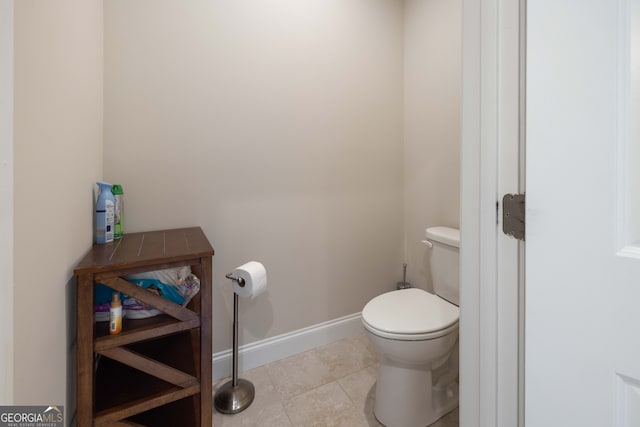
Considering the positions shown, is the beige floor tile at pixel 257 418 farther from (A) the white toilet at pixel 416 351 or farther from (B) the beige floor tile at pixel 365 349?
(B) the beige floor tile at pixel 365 349

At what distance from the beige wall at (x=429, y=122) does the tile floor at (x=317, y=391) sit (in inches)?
29.0

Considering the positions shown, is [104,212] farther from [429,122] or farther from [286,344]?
[429,122]

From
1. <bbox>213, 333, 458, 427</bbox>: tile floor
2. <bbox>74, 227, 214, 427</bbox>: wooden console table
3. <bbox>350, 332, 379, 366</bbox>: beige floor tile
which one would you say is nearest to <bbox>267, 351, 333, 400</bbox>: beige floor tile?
<bbox>213, 333, 458, 427</bbox>: tile floor

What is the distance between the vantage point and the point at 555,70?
0.48 meters

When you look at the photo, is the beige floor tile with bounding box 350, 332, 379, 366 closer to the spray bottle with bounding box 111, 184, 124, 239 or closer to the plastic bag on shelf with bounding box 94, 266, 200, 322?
the plastic bag on shelf with bounding box 94, 266, 200, 322

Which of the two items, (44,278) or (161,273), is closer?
(44,278)

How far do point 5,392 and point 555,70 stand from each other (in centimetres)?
113

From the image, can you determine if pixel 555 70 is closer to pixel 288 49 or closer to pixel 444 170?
pixel 444 170

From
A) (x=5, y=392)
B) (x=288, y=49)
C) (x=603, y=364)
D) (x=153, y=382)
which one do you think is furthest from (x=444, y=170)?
(x=5, y=392)

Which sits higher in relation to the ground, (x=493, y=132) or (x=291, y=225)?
(x=493, y=132)

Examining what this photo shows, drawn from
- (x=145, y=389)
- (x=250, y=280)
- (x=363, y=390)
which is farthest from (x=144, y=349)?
(x=363, y=390)

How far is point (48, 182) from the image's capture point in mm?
697

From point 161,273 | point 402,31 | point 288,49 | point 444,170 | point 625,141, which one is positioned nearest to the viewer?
point 625,141

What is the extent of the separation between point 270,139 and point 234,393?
52.7 inches
